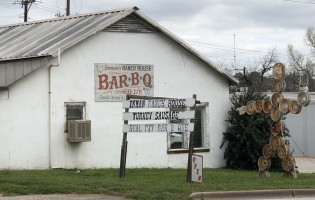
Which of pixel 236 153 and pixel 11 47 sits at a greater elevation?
pixel 11 47

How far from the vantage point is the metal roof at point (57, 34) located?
19134 millimetres

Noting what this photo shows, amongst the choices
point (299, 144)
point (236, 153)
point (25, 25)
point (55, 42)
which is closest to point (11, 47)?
point (55, 42)

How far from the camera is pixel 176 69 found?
21.6m

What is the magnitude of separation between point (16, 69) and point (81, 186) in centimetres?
608

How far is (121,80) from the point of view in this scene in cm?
2036

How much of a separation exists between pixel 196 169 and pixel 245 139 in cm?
692

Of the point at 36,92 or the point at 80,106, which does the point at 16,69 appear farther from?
the point at 80,106

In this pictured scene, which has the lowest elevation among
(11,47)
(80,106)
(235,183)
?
(235,183)

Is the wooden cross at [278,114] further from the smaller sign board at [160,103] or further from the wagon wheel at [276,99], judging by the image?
the smaller sign board at [160,103]

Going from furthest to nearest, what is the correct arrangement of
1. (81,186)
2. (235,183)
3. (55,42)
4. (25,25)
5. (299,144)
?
(299,144) < (25,25) < (55,42) < (235,183) < (81,186)

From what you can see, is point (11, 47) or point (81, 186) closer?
point (81, 186)

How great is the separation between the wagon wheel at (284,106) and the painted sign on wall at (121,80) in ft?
15.9

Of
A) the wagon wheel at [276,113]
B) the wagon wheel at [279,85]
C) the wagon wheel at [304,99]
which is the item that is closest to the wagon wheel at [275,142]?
the wagon wheel at [276,113]

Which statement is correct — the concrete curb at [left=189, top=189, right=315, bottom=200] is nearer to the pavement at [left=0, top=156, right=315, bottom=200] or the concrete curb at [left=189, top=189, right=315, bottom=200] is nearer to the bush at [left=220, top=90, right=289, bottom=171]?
the pavement at [left=0, top=156, right=315, bottom=200]
